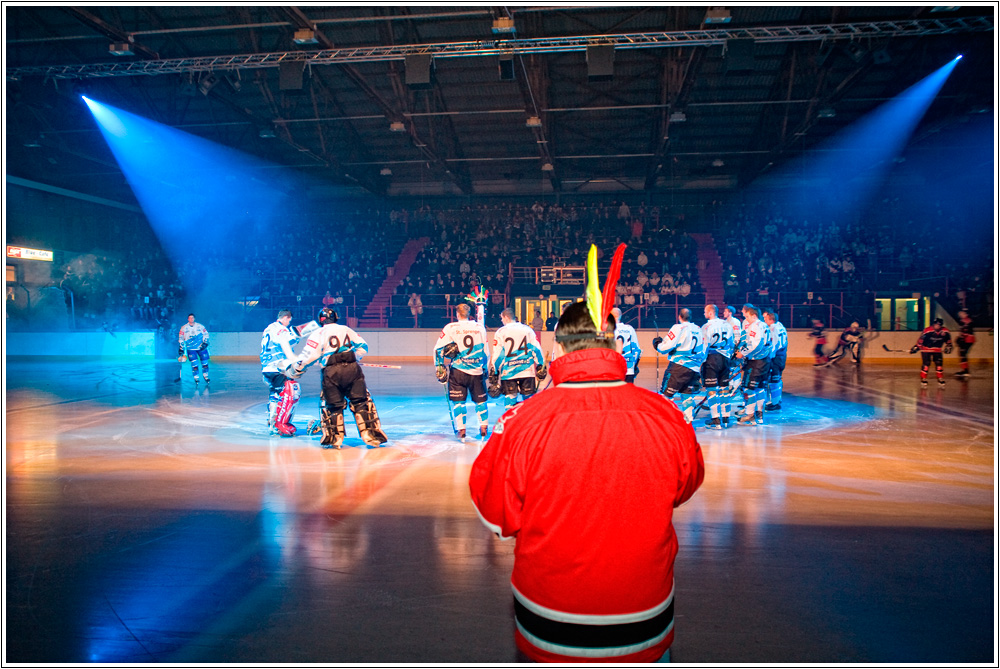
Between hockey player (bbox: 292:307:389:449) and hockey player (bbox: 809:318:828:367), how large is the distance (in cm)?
1634

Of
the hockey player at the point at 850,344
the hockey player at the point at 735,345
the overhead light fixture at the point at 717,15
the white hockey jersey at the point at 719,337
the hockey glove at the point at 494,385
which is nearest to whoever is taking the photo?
the hockey glove at the point at 494,385

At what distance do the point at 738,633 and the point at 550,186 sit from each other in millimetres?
24134

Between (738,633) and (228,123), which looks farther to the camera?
(228,123)

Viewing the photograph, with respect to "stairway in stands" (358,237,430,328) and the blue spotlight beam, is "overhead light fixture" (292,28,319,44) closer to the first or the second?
"stairway in stands" (358,237,430,328)

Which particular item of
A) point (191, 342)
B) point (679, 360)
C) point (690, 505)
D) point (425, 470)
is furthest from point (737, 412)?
point (191, 342)

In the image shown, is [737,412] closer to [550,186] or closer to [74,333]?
[550,186]

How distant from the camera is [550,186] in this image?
25.8 metres

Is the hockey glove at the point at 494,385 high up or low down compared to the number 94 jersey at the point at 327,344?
down

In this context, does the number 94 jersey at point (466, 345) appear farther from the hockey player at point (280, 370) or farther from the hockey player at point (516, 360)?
the hockey player at point (280, 370)

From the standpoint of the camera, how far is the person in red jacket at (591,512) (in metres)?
1.76

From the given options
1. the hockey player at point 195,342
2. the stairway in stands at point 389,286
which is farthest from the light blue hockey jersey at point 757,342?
the stairway in stands at point 389,286

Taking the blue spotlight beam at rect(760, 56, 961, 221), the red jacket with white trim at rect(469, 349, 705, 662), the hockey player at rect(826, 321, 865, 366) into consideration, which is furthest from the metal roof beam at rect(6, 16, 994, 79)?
the red jacket with white trim at rect(469, 349, 705, 662)

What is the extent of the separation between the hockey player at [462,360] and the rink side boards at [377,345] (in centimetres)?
1167

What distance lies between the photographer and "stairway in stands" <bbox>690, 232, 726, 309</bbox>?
23844mm
